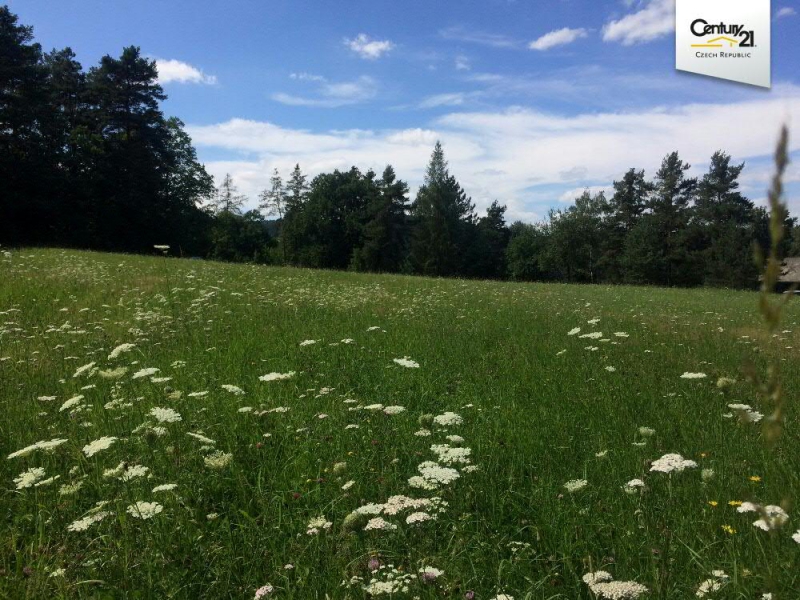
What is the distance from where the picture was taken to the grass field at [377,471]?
88.1 inches

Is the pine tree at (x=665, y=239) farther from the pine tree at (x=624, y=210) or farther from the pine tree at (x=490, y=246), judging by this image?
the pine tree at (x=490, y=246)

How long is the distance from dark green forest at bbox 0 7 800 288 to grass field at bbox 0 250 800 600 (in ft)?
66.8

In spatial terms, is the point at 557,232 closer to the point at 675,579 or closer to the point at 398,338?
the point at 398,338

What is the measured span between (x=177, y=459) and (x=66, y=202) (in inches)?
1679

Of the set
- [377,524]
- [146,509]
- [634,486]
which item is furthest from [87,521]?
[634,486]

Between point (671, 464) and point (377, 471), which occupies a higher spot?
point (671, 464)

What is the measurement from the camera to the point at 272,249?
71.8 metres

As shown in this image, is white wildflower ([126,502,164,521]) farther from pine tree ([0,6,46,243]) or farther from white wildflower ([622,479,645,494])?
pine tree ([0,6,46,243])

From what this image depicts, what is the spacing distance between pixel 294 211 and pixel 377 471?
236ft

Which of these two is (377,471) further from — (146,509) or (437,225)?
(437,225)

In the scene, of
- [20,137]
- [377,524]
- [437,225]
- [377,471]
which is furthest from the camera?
[437,225]

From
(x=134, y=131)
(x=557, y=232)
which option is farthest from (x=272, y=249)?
(x=557, y=232)

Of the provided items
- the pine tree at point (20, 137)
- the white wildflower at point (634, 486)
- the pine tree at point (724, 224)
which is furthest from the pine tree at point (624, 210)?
the white wildflower at point (634, 486)

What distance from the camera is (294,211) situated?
72188mm
